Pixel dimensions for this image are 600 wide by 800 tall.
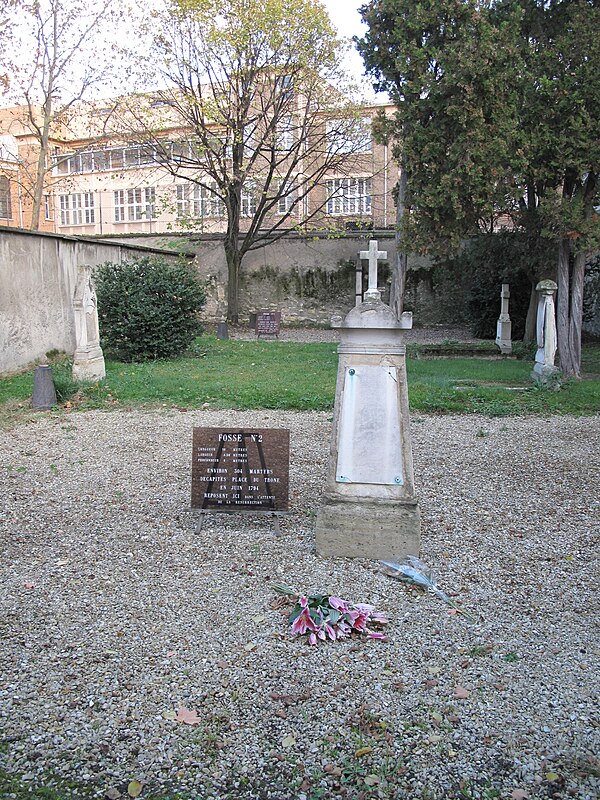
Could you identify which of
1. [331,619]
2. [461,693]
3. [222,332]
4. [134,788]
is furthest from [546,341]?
[134,788]

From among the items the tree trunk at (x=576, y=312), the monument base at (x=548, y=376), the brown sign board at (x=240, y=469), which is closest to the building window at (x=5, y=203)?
the tree trunk at (x=576, y=312)

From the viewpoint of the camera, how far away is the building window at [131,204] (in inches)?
1340

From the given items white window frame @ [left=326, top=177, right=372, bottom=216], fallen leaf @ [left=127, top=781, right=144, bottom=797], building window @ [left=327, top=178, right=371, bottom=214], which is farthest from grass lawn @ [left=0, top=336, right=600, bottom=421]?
white window frame @ [left=326, top=177, right=372, bottom=216]

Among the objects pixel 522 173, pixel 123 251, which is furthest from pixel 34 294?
pixel 522 173

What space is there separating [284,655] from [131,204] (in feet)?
113

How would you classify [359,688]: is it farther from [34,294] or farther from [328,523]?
[34,294]

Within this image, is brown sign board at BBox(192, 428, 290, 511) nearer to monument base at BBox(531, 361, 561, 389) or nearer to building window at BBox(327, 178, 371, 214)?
monument base at BBox(531, 361, 561, 389)

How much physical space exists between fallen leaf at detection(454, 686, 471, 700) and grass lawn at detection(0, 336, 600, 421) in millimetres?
6790

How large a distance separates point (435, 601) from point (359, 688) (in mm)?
1032

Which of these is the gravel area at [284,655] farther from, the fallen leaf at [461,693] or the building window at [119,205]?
the building window at [119,205]

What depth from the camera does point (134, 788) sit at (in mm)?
2426

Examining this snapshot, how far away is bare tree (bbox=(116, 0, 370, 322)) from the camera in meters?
19.2

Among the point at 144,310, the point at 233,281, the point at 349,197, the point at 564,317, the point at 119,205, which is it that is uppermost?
the point at 119,205

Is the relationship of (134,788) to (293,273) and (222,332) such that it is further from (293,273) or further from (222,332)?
(293,273)
